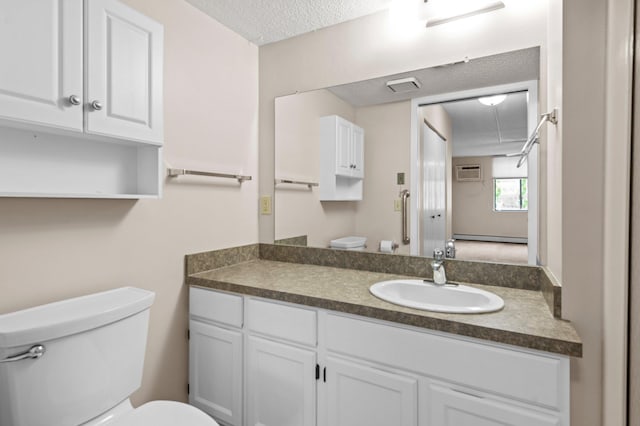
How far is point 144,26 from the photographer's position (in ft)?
4.55

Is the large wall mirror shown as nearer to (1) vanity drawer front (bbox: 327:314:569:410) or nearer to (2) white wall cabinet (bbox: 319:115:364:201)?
(2) white wall cabinet (bbox: 319:115:364:201)

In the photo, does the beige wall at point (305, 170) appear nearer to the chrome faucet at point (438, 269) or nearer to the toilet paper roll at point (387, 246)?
the toilet paper roll at point (387, 246)

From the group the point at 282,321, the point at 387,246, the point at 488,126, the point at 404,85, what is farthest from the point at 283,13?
the point at 282,321

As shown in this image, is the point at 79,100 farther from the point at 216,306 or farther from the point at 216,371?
the point at 216,371

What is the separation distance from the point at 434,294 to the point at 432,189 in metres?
0.58

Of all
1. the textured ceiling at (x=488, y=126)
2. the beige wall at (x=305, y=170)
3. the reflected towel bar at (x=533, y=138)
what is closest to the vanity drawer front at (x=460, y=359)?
the beige wall at (x=305, y=170)

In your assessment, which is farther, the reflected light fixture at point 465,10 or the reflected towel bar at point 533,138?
the reflected light fixture at point 465,10

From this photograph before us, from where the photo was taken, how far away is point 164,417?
3.77ft

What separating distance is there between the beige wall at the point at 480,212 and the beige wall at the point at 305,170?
0.58 m

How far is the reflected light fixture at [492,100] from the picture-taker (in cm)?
157

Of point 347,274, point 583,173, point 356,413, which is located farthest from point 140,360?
point 583,173

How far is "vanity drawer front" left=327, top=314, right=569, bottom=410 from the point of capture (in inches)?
39.0

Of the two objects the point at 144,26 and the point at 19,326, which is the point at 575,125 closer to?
the point at 144,26

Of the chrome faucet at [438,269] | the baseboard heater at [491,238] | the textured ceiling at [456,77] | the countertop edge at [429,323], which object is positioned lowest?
the countertop edge at [429,323]
